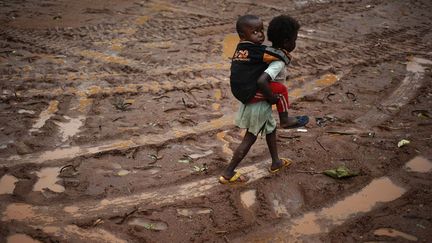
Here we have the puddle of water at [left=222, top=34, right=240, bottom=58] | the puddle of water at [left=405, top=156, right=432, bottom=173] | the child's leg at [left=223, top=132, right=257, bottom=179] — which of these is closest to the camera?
the child's leg at [left=223, top=132, right=257, bottom=179]

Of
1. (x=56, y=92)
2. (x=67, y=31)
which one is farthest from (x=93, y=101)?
(x=67, y=31)

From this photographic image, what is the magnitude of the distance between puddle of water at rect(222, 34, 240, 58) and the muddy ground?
35 mm

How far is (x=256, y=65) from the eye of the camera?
8.63 ft

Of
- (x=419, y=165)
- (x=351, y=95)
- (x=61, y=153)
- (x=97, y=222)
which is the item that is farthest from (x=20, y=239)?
(x=351, y=95)

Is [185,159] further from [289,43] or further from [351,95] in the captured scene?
[351,95]

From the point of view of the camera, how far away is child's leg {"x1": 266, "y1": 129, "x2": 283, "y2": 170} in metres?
3.01

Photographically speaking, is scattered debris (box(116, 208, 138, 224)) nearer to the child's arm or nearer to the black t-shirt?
the black t-shirt

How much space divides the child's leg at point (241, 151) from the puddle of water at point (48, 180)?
1.39 m

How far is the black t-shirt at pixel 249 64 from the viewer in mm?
2574

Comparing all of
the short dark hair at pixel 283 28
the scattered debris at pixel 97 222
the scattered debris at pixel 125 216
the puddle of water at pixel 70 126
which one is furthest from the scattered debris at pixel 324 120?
the puddle of water at pixel 70 126

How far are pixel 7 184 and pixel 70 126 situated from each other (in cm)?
102

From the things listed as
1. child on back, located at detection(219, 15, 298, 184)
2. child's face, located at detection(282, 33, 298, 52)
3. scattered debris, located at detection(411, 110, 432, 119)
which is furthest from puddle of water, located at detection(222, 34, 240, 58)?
child's face, located at detection(282, 33, 298, 52)

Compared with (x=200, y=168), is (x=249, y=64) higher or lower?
higher

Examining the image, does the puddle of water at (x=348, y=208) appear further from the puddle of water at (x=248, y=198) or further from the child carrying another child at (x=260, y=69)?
the child carrying another child at (x=260, y=69)
